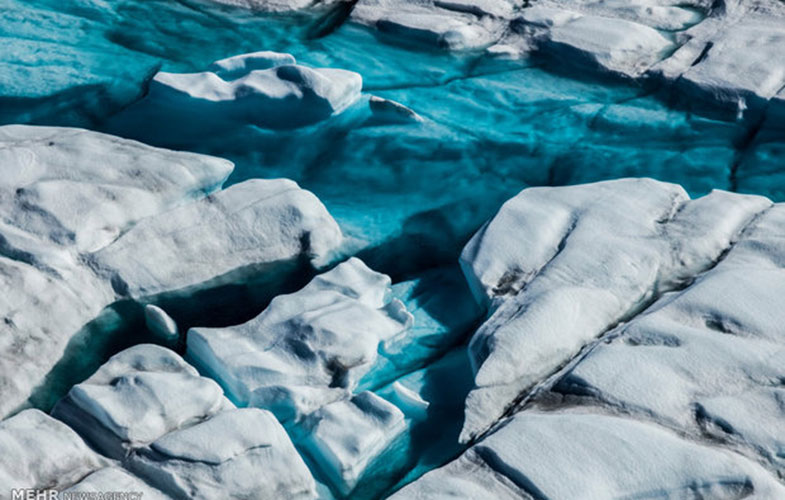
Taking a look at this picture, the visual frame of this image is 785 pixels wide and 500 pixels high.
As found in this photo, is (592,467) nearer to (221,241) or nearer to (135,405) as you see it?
(135,405)

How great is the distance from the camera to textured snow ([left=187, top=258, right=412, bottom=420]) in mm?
2186

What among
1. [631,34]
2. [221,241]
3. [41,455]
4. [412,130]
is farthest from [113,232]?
[631,34]

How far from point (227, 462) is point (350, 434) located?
26cm

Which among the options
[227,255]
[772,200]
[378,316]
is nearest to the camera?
[378,316]

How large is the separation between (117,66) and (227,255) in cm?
129

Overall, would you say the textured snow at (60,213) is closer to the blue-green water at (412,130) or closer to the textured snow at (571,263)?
the blue-green water at (412,130)

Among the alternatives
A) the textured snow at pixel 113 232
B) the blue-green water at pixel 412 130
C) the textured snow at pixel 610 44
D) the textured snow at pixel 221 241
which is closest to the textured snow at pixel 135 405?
the textured snow at pixel 113 232

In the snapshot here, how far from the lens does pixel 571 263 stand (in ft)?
8.02

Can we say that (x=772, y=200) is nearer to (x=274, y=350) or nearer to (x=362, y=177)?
(x=362, y=177)

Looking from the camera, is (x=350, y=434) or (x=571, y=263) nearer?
(x=350, y=434)

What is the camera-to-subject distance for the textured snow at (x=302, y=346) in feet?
7.17

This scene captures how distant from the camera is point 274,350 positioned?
89.7 inches

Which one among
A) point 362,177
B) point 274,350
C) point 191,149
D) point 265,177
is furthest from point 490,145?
point 274,350

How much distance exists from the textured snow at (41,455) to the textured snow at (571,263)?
2.38 feet
